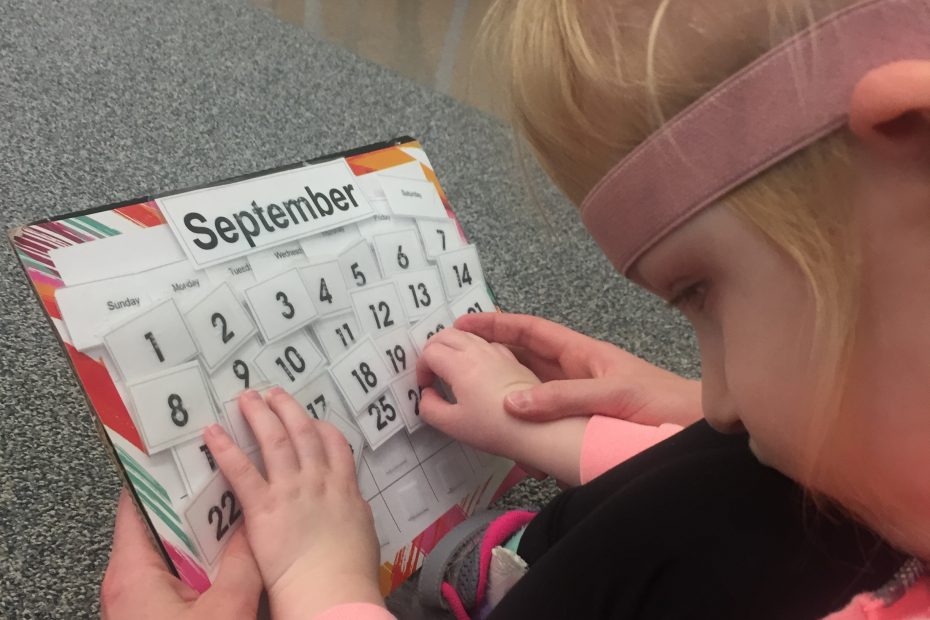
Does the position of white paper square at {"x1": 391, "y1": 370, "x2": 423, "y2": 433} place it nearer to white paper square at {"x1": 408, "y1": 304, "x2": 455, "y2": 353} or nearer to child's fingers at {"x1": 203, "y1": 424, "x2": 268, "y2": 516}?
white paper square at {"x1": 408, "y1": 304, "x2": 455, "y2": 353}

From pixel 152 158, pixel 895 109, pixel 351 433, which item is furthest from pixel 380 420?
pixel 152 158

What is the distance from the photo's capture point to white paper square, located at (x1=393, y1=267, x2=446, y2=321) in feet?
1.96

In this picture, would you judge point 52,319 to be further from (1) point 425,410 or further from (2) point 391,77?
(2) point 391,77


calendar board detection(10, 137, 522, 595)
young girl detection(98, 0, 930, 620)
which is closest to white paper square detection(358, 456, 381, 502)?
calendar board detection(10, 137, 522, 595)

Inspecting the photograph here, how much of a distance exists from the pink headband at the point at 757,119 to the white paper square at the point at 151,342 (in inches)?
11.1

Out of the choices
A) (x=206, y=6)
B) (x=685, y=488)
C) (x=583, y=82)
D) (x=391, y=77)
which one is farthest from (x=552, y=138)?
(x=206, y=6)

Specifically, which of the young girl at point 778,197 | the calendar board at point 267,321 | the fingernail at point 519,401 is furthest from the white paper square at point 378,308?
the young girl at point 778,197

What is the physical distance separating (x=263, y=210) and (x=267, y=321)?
84 mm

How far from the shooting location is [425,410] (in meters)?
0.58

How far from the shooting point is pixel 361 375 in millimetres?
553

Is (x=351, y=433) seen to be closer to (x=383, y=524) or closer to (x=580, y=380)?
(x=383, y=524)

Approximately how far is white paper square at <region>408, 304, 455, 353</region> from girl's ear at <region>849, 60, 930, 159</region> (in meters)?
0.39

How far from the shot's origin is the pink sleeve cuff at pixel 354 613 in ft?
1.42

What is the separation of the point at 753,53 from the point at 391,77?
105 cm
